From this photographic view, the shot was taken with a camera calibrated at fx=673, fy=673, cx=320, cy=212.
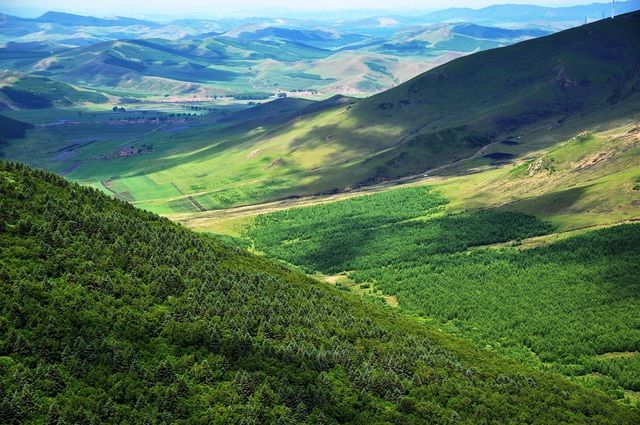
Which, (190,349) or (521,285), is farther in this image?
(521,285)

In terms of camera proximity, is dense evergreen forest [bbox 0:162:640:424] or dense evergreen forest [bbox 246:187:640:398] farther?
dense evergreen forest [bbox 246:187:640:398]

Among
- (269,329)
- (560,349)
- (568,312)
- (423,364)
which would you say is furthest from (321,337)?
(568,312)

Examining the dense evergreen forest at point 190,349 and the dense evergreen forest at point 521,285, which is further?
the dense evergreen forest at point 521,285

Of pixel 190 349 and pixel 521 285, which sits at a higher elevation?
pixel 190 349

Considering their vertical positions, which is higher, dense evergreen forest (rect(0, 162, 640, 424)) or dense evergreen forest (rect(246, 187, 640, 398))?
dense evergreen forest (rect(0, 162, 640, 424))

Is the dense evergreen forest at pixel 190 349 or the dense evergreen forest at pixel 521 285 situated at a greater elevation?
the dense evergreen forest at pixel 190 349
